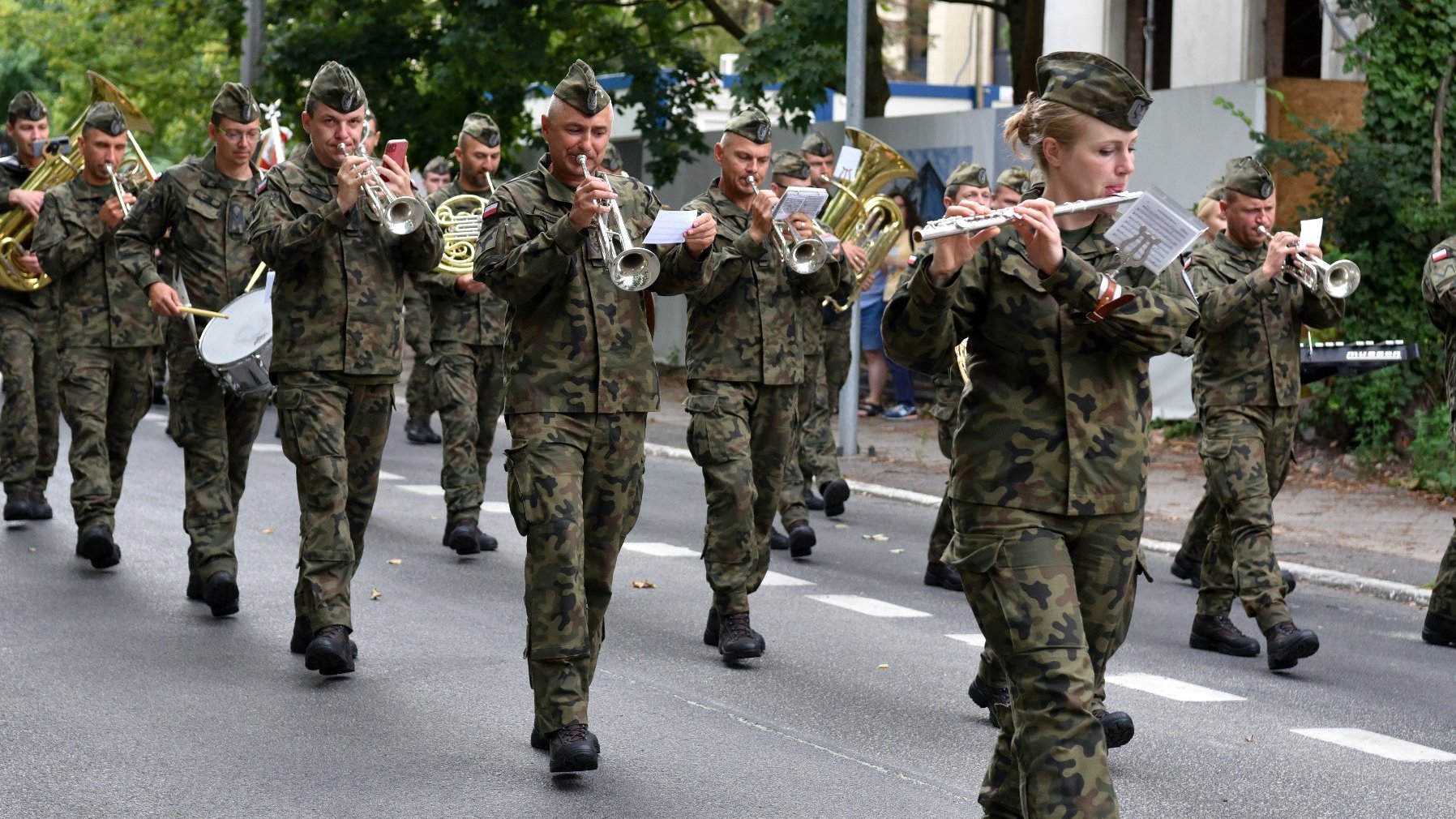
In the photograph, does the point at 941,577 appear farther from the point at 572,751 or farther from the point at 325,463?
the point at 572,751

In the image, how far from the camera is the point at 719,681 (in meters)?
7.62

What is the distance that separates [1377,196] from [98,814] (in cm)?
1160

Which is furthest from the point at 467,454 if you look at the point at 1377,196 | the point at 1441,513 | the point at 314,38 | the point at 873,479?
the point at 314,38

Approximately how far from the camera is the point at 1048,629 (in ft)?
14.7

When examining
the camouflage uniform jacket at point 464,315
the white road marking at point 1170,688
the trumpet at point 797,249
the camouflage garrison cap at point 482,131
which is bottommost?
the white road marking at point 1170,688

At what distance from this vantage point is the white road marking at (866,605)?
30.6 feet

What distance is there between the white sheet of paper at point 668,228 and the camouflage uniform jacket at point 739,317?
1749 mm

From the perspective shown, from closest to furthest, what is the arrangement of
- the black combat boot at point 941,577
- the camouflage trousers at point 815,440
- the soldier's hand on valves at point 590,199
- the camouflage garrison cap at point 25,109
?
the soldier's hand on valves at point 590,199 → the black combat boot at point 941,577 → the camouflage trousers at point 815,440 → the camouflage garrison cap at point 25,109

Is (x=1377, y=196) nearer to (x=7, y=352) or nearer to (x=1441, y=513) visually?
(x=1441, y=513)

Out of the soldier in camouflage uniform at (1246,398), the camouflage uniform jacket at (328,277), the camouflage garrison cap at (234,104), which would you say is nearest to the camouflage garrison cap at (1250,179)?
the soldier in camouflage uniform at (1246,398)

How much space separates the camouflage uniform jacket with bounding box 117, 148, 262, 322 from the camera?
8625 mm

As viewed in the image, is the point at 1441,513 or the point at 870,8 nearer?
the point at 1441,513

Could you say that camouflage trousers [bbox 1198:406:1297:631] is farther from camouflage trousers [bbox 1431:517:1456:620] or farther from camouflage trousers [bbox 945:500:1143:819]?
camouflage trousers [bbox 945:500:1143:819]

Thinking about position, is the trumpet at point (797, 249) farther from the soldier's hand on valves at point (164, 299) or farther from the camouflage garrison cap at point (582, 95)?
the soldier's hand on valves at point (164, 299)
